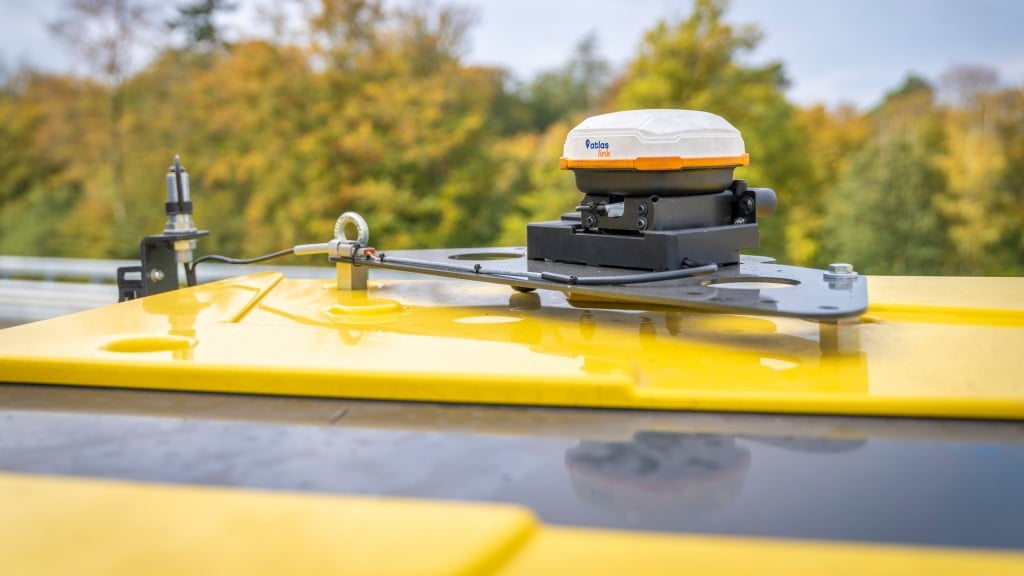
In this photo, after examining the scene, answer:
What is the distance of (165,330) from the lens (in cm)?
198

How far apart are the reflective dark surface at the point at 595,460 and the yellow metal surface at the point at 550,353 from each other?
33 mm

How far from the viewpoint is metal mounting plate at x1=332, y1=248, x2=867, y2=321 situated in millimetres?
1710

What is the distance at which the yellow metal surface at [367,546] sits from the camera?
3.02 feet

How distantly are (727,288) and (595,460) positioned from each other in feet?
2.38

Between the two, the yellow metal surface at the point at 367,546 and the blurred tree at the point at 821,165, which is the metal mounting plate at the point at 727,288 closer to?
the yellow metal surface at the point at 367,546

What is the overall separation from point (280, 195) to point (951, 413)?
64.7 feet

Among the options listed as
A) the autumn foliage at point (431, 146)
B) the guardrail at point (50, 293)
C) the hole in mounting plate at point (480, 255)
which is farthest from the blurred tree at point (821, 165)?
the hole in mounting plate at point (480, 255)

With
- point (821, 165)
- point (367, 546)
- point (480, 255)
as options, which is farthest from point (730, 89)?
point (367, 546)

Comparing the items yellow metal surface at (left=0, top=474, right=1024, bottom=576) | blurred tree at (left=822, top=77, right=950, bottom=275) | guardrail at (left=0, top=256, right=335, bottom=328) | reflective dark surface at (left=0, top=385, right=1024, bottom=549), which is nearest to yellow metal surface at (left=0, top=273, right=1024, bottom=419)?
reflective dark surface at (left=0, top=385, right=1024, bottom=549)

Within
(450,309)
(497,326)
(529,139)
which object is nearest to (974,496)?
(497,326)

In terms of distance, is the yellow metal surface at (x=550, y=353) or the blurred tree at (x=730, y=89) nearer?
the yellow metal surface at (x=550, y=353)

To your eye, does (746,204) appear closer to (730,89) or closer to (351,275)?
(351,275)

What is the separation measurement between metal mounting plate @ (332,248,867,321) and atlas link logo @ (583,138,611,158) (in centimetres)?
26

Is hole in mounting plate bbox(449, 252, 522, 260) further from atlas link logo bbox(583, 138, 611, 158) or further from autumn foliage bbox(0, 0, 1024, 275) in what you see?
autumn foliage bbox(0, 0, 1024, 275)
